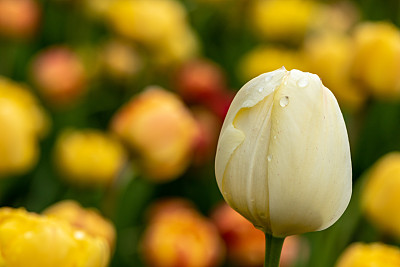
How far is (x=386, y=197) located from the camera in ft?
1.94

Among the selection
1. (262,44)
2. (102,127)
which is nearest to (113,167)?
(102,127)

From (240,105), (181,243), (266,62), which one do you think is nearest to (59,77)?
(266,62)

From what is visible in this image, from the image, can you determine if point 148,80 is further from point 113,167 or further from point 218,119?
point 113,167

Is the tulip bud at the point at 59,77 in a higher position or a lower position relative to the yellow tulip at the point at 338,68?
lower

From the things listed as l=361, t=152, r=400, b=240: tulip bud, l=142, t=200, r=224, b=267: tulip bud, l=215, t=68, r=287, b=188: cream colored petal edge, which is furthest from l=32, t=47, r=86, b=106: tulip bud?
l=215, t=68, r=287, b=188: cream colored petal edge

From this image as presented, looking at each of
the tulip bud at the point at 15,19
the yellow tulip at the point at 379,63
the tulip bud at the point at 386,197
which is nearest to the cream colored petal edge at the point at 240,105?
the tulip bud at the point at 386,197

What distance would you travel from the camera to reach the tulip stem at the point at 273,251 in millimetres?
377

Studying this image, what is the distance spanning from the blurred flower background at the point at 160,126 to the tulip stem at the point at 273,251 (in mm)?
99

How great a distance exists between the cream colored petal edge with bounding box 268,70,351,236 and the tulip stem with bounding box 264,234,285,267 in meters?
0.03

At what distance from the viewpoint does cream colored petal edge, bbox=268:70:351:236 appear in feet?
1.13

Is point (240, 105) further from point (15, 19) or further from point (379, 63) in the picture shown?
point (15, 19)

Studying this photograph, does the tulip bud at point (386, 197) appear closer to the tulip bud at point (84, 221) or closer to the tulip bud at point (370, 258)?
the tulip bud at point (370, 258)

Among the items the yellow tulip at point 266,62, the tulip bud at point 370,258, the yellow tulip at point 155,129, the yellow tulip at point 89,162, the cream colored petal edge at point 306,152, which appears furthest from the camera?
the yellow tulip at point 266,62

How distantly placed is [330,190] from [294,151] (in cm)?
3
